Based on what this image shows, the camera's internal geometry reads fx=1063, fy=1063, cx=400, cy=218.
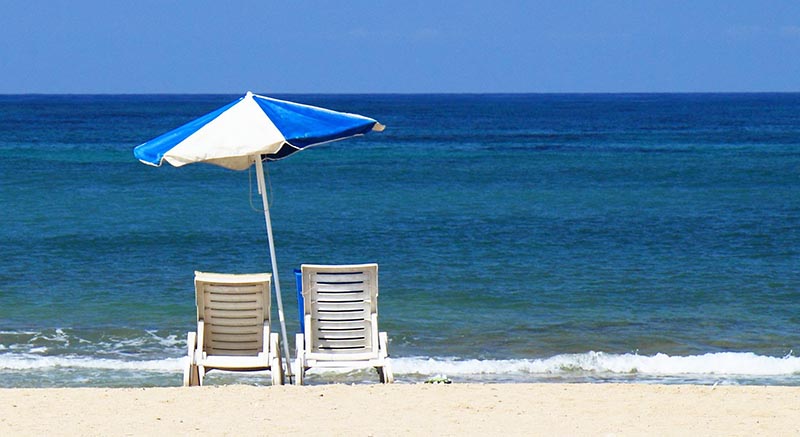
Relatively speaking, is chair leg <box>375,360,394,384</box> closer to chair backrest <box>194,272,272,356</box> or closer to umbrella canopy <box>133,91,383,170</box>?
chair backrest <box>194,272,272,356</box>

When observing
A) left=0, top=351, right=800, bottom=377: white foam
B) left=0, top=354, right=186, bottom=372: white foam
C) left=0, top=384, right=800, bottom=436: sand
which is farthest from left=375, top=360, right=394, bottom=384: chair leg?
left=0, top=354, right=186, bottom=372: white foam

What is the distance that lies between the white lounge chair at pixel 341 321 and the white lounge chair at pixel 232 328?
0.28 metres

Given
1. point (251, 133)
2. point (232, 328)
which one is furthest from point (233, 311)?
point (251, 133)

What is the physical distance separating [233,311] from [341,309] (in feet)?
2.64

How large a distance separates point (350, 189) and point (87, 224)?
344 inches

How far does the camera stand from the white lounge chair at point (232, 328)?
7.71 m

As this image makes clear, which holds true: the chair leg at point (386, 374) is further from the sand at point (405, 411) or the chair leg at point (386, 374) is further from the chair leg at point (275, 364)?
the chair leg at point (275, 364)

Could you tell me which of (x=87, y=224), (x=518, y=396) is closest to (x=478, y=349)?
(x=518, y=396)

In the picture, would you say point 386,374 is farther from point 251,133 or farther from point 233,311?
point 251,133

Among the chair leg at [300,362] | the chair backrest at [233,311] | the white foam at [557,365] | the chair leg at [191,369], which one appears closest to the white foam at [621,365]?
the white foam at [557,365]

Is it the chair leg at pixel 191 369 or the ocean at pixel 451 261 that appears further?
the ocean at pixel 451 261

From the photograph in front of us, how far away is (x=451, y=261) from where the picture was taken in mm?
16281

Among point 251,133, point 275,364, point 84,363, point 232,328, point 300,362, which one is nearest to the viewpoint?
point 251,133

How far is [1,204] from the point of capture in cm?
2372
